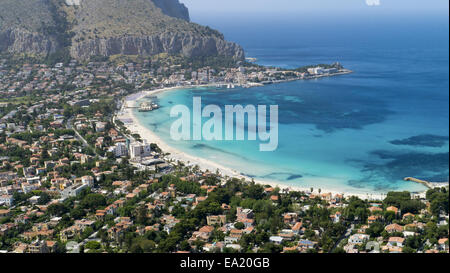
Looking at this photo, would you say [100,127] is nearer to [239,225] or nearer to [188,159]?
[188,159]

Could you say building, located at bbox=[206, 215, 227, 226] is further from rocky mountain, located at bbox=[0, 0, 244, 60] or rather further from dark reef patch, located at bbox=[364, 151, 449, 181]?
rocky mountain, located at bbox=[0, 0, 244, 60]

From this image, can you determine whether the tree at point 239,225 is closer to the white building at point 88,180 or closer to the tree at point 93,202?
the tree at point 93,202

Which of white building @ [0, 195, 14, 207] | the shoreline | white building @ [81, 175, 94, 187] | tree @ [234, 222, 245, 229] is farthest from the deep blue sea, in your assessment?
white building @ [0, 195, 14, 207]

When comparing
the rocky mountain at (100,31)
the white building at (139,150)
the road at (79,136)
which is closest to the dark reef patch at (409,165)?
the white building at (139,150)

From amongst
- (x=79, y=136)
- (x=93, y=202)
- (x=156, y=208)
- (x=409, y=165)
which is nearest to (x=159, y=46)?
(x=79, y=136)

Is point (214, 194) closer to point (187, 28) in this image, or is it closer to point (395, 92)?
point (395, 92)

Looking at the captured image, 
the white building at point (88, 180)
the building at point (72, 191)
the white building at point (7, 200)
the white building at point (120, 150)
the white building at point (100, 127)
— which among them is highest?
the white building at point (100, 127)
